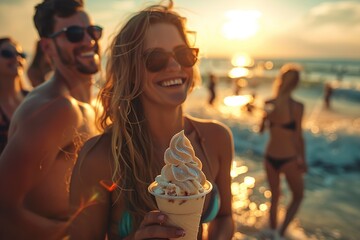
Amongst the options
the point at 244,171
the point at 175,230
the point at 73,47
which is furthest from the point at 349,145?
the point at 175,230

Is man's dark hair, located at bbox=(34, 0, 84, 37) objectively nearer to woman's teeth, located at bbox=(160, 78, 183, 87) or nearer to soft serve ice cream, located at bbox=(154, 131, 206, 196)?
woman's teeth, located at bbox=(160, 78, 183, 87)

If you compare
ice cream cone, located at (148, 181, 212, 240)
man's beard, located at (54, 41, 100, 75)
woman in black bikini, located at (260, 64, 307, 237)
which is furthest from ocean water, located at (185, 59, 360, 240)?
ice cream cone, located at (148, 181, 212, 240)

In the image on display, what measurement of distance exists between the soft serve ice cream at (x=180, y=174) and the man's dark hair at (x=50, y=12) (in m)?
2.28

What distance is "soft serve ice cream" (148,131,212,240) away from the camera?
147cm

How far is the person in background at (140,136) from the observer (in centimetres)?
188

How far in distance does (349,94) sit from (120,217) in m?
32.4

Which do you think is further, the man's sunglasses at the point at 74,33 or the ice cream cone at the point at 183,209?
the man's sunglasses at the point at 74,33

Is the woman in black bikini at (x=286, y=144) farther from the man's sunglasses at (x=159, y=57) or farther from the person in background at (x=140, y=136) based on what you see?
the man's sunglasses at (x=159, y=57)

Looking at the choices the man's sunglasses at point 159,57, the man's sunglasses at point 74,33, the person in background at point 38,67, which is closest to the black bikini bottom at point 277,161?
the man's sunglasses at point 74,33

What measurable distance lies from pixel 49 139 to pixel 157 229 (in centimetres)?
132

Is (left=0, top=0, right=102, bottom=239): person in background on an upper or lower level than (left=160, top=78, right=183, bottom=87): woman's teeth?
lower

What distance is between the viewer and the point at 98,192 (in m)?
1.88

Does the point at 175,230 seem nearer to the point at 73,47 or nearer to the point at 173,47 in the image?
the point at 173,47

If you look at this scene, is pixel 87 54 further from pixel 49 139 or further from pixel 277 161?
pixel 277 161
